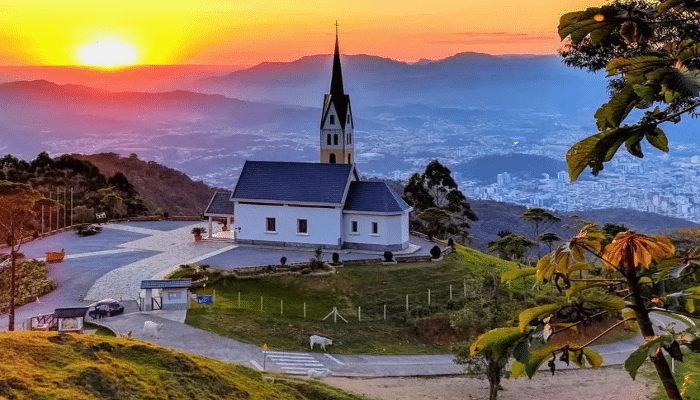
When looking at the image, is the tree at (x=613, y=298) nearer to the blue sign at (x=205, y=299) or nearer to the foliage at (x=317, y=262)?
the blue sign at (x=205, y=299)

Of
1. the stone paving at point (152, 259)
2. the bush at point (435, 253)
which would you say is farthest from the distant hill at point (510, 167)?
the bush at point (435, 253)

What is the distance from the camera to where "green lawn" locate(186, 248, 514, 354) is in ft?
91.1

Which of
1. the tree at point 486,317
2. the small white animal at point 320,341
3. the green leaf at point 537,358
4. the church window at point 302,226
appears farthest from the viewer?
the church window at point 302,226

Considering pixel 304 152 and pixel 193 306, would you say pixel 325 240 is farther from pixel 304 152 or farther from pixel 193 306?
pixel 304 152

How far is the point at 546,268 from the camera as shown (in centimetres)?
294

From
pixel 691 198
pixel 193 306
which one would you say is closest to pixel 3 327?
pixel 193 306

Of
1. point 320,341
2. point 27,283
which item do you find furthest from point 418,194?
point 27,283

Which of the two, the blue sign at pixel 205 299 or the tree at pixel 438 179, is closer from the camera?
the blue sign at pixel 205 299

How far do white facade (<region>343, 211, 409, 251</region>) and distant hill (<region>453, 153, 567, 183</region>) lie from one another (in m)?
98.0

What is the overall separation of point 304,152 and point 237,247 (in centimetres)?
12657

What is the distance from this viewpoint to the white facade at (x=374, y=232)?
127ft

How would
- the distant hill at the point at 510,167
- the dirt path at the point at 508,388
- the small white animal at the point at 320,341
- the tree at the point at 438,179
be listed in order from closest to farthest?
the dirt path at the point at 508,388 < the small white animal at the point at 320,341 < the tree at the point at 438,179 < the distant hill at the point at 510,167

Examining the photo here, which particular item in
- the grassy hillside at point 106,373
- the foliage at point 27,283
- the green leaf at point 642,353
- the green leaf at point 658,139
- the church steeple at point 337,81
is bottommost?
the foliage at point 27,283

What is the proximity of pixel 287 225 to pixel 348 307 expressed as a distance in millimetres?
10286
